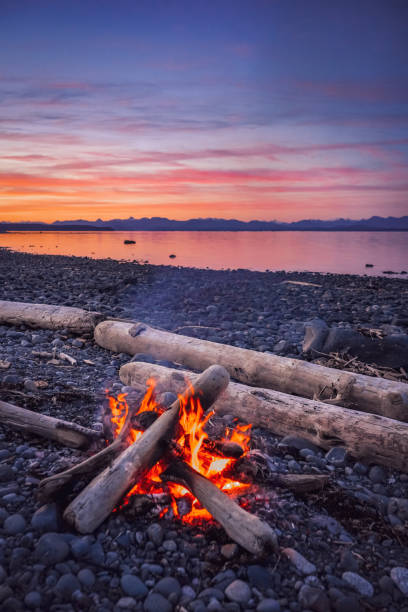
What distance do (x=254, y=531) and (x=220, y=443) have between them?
1.02m

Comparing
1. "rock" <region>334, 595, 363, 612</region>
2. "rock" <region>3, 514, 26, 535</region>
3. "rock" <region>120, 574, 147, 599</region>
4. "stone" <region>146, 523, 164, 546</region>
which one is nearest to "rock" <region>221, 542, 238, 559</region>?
"stone" <region>146, 523, 164, 546</region>

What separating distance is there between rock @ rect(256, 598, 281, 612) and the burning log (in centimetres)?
29

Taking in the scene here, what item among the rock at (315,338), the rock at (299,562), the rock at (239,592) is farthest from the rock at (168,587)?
the rock at (315,338)

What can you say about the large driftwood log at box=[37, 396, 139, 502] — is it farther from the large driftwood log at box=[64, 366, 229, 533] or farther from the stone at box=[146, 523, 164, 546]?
the stone at box=[146, 523, 164, 546]

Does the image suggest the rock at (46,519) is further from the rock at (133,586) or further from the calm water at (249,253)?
the calm water at (249,253)

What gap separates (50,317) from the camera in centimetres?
879

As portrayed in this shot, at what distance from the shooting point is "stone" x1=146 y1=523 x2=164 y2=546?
302 centimetres

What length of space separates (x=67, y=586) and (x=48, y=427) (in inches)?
68.8

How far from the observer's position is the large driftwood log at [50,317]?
8.38 metres

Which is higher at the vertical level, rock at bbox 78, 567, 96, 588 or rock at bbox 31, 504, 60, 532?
rock at bbox 31, 504, 60, 532

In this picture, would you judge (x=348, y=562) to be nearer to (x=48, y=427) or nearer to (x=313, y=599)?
(x=313, y=599)

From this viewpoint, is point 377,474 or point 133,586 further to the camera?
point 377,474

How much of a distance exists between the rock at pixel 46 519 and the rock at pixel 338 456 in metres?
2.58

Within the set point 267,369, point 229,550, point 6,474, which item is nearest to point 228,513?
point 229,550
